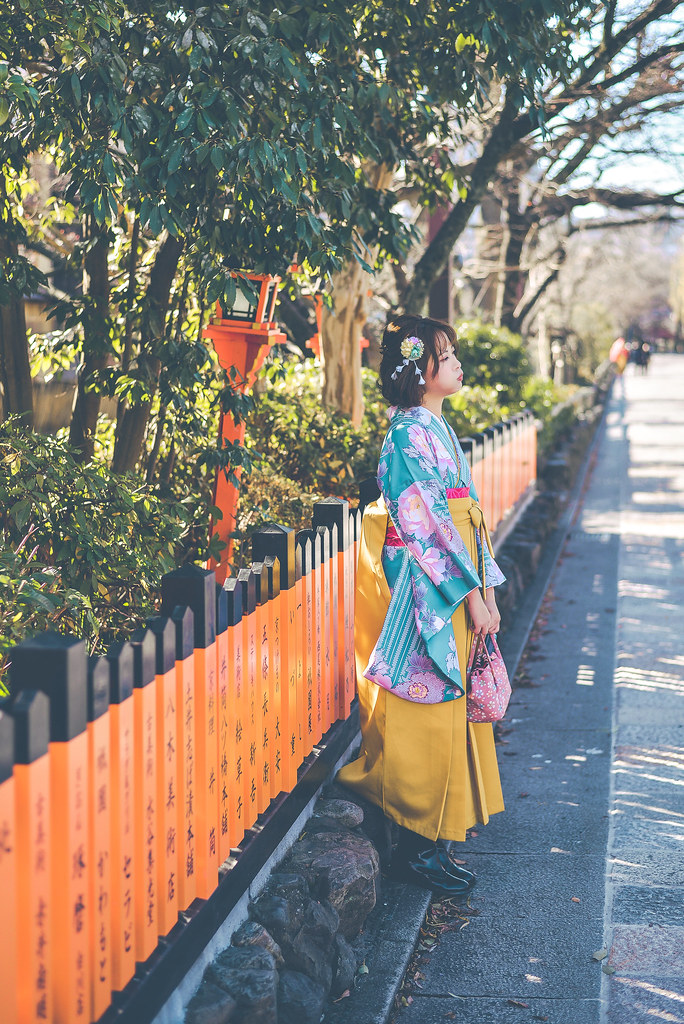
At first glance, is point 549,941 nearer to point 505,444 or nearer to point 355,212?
point 355,212

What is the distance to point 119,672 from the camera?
7.11 ft

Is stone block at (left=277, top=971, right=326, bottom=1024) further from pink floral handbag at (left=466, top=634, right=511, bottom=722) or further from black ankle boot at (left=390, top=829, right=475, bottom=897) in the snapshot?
pink floral handbag at (left=466, top=634, right=511, bottom=722)

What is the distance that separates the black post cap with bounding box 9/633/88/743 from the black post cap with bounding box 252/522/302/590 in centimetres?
140

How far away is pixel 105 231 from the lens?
5.03 m

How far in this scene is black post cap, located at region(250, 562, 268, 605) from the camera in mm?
3106

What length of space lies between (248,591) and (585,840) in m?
2.04

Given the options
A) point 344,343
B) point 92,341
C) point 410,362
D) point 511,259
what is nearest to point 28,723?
point 410,362

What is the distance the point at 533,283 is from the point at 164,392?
20891 millimetres

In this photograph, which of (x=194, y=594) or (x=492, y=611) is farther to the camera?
(x=492, y=611)

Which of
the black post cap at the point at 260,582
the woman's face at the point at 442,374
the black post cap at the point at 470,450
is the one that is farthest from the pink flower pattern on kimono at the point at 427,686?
the black post cap at the point at 470,450

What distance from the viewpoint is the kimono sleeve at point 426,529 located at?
3.40 m

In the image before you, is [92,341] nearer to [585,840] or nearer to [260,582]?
[260,582]

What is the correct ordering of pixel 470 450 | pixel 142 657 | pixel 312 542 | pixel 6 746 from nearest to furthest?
pixel 6 746 < pixel 142 657 < pixel 312 542 < pixel 470 450

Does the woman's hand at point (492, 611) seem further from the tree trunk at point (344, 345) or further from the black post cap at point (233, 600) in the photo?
the tree trunk at point (344, 345)
